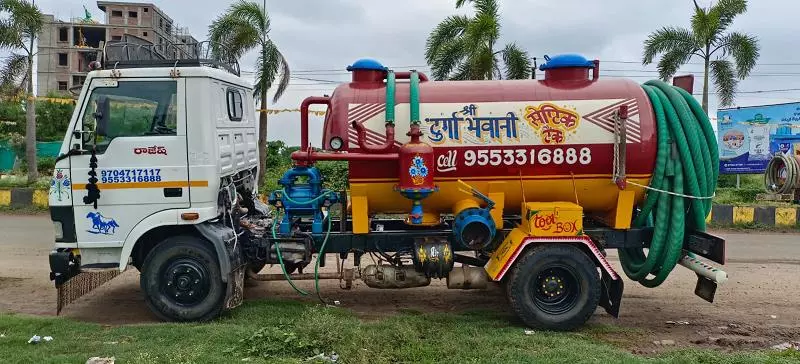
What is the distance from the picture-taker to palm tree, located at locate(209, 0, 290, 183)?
17547 millimetres

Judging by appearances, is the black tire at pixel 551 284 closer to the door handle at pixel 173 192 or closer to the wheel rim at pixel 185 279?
the wheel rim at pixel 185 279

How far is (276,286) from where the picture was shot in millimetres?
8305

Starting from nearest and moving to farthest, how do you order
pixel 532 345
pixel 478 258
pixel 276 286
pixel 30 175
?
pixel 532 345
pixel 478 258
pixel 276 286
pixel 30 175

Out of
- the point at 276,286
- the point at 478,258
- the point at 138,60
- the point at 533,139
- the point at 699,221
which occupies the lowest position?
the point at 276,286

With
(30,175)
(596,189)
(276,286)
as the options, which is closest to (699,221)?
(596,189)

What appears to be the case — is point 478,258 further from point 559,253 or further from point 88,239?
point 88,239

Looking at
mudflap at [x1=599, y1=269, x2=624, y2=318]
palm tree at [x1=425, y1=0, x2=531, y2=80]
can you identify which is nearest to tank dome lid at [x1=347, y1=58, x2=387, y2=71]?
mudflap at [x1=599, y1=269, x2=624, y2=318]

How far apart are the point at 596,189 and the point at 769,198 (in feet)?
45.9

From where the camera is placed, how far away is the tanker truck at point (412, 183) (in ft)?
20.4

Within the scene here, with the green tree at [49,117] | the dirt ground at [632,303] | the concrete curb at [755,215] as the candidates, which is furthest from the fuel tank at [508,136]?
the green tree at [49,117]

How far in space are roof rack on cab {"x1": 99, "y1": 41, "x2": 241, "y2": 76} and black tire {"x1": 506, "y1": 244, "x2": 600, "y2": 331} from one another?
157 inches

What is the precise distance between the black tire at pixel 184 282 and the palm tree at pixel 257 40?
37.0 ft

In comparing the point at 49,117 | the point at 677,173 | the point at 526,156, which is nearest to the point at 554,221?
the point at 526,156

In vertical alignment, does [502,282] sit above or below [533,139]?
below
